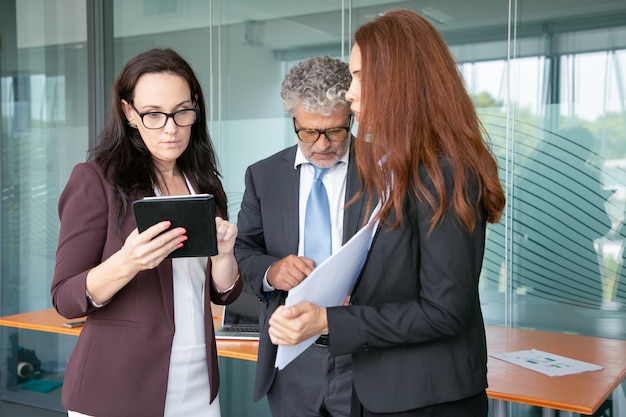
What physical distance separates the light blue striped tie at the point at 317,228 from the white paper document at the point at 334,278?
1.48ft

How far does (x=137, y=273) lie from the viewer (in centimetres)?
164

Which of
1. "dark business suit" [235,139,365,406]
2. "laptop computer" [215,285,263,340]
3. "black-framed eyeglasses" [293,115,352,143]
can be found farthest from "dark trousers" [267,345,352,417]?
"laptop computer" [215,285,263,340]

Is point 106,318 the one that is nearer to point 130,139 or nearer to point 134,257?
point 134,257

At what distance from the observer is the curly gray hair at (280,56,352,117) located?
2.10 meters

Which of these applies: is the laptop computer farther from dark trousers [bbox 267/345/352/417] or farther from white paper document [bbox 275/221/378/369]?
white paper document [bbox 275/221/378/369]

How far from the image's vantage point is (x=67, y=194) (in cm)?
163

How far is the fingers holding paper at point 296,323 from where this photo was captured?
1.45 metres

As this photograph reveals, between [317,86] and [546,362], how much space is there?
1.40 meters

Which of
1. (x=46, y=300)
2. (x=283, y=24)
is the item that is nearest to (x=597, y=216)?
(x=283, y=24)

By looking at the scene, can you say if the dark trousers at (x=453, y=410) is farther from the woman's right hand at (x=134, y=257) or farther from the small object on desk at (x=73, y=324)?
the small object on desk at (x=73, y=324)

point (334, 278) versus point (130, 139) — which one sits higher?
point (130, 139)

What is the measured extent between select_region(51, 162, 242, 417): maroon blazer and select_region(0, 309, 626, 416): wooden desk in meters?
1.15

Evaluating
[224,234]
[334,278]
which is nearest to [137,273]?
[224,234]

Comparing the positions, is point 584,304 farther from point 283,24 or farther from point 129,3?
point 129,3
